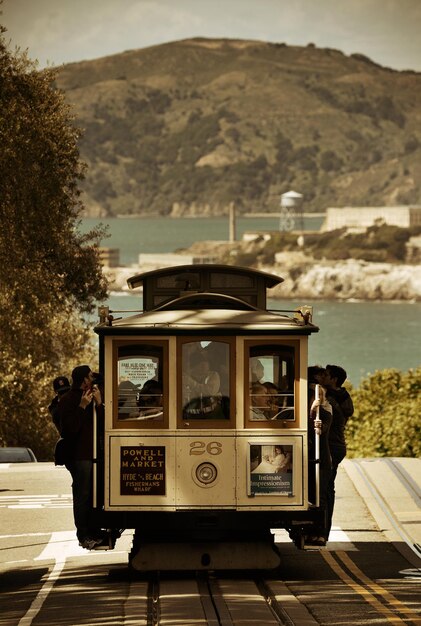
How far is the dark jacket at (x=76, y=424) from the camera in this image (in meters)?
13.8

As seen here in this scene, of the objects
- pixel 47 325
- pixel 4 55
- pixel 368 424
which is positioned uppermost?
pixel 4 55

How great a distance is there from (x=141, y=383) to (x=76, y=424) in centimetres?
83

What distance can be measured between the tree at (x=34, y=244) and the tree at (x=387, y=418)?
8.16 meters

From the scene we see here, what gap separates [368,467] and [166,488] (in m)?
11.8

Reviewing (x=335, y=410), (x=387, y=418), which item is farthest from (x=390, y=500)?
(x=387, y=418)

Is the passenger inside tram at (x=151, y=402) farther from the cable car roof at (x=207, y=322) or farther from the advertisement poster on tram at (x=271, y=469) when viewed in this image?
the advertisement poster on tram at (x=271, y=469)

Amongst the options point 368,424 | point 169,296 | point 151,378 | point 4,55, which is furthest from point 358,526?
point 4,55

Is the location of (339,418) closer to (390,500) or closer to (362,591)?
(362,591)

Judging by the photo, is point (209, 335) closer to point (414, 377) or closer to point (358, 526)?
point (358, 526)

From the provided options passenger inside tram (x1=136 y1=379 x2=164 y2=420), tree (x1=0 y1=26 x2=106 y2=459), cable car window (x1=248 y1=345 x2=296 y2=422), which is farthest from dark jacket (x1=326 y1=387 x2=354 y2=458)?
tree (x1=0 y1=26 x2=106 y2=459)

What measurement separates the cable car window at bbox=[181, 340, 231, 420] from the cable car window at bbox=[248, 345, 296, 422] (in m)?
0.28

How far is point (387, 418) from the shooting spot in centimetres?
3139

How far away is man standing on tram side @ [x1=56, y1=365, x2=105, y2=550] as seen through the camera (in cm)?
1384

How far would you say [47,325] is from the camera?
3647 cm
